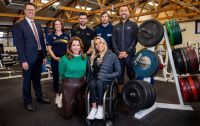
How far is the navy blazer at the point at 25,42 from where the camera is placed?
2.68m

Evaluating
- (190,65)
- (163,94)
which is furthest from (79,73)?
(163,94)

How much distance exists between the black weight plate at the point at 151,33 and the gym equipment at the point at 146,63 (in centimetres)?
14

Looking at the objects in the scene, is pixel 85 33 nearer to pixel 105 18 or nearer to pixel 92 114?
pixel 105 18

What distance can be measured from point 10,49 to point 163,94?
949cm

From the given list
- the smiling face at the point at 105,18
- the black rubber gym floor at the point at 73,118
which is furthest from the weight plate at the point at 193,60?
the smiling face at the point at 105,18

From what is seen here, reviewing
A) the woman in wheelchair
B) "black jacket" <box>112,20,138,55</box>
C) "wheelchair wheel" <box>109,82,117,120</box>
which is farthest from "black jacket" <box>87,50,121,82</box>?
"black jacket" <box>112,20,138,55</box>

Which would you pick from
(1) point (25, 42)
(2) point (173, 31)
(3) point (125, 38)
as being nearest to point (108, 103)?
(3) point (125, 38)

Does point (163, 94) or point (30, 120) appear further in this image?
point (163, 94)

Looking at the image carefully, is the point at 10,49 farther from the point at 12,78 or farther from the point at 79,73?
the point at 79,73

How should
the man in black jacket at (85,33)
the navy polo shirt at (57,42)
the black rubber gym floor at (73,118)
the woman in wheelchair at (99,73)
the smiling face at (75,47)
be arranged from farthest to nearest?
1. the man in black jacket at (85,33)
2. the navy polo shirt at (57,42)
3. the smiling face at (75,47)
4. the black rubber gym floor at (73,118)
5. the woman in wheelchair at (99,73)

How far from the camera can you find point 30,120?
8.36 feet

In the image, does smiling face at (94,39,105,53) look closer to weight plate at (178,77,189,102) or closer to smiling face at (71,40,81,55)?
smiling face at (71,40,81,55)

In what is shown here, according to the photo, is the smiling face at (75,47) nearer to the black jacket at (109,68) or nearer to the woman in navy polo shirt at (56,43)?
the black jacket at (109,68)

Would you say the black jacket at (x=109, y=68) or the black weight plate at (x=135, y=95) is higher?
the black jacket at (x=109, y=68)
